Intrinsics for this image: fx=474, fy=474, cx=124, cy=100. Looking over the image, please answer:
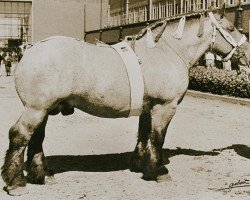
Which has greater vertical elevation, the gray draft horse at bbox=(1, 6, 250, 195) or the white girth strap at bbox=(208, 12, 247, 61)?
the white girth strap at bbox=(208, 12, 247, 61)

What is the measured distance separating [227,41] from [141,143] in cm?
203

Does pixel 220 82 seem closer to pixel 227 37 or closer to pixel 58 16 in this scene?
pixel 227 37

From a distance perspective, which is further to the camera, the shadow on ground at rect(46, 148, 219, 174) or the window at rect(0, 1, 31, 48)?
the window at rect(0, 1, 31, 48)

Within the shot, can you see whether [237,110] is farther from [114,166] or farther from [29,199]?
[29,199]

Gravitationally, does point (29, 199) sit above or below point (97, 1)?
below

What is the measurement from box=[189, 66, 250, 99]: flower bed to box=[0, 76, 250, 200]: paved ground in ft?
6.91

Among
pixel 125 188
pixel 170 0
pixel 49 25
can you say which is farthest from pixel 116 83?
pixel 49 25

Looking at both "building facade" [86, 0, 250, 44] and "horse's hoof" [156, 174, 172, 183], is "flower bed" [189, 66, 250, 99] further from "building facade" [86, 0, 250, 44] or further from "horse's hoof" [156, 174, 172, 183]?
"horse's hoof" [156, 174, 172, 183]

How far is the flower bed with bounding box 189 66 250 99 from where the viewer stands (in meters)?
16.0

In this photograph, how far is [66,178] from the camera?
6859 millimetres

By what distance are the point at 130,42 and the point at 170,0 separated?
2243 cm
